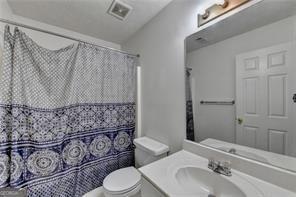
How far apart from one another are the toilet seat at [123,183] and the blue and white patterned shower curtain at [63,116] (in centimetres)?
30

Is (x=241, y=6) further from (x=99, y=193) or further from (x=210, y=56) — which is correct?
(x=99, y=193)

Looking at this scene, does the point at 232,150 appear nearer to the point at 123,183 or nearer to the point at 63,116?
the point at 123,183

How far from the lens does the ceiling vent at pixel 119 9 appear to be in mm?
1344

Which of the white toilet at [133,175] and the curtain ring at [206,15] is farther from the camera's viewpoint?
the white toilet at [133,175]

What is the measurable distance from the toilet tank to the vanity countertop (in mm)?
268

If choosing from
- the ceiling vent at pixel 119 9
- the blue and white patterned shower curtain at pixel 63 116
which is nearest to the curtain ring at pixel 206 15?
the ceiling vent at pixel 119 9

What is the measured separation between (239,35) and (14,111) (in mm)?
1775

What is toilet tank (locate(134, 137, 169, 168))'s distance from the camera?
1.26 m

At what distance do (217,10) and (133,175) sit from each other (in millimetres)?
1629

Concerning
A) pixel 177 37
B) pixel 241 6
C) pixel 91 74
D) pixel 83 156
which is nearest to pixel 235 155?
pixel 241 6

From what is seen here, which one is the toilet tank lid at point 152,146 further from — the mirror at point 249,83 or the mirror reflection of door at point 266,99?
the mirror reflection of door at point 266,99

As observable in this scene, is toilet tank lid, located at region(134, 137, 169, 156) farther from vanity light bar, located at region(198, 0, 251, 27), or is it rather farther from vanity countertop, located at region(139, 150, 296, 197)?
vanity light bar, located at region(198, 0, 251, 27)

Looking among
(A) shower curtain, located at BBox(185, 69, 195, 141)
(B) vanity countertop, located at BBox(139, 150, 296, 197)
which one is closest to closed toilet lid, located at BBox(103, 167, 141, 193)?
(B) vanity countertop, located at BBox(139, 150, 296, 197)

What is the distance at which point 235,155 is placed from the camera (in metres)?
0.83
